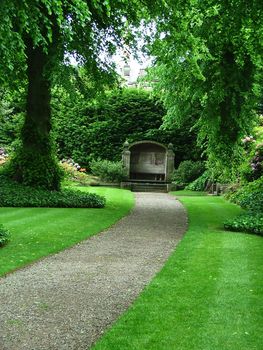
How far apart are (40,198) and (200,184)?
38.3 ft

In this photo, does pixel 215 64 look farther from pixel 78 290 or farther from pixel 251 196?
pixel 78 290

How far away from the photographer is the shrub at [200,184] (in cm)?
2397

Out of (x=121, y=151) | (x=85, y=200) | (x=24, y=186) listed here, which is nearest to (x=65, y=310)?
(x=85, y=200)

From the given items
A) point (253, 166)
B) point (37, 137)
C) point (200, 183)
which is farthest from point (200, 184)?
point (37, 137)

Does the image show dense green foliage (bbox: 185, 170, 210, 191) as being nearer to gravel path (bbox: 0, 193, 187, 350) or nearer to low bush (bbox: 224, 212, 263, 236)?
low bush (bbox: 224, 212, 263, 236)

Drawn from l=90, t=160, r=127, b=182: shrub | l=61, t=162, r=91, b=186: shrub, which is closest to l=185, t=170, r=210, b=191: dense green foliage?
l=90, t=160, r=127, b=182: shrub

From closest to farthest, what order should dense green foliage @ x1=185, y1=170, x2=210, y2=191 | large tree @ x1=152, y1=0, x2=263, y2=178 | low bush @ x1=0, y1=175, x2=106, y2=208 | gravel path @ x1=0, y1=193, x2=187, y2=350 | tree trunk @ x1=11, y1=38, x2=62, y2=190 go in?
gravel path @ x1=0, y1=193, x2=187, y2=350 → large tree @ x1=152, y1=0, x2=263, y2=178 → low bush @ x1=0, y1=175, x2=106, y2=208 → tree trunk @ x1=11, y1=38, x2=62, y2=190 → dense green foliage @ x1=185, y1=170, x2=210, y2=191

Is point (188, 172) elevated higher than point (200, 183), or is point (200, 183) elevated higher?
point (188, 172)

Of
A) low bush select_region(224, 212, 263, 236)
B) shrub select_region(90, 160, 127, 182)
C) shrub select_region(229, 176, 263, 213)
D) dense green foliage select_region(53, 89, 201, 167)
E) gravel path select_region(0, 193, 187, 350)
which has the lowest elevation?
gravel path select_region(0, 193, 187, 350)

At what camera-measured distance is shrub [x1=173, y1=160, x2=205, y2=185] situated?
84.1ft

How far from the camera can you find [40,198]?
1446 cm

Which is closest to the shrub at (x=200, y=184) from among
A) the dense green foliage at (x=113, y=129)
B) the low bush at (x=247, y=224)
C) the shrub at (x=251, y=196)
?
the dense green foliage at (x=113, y=129)

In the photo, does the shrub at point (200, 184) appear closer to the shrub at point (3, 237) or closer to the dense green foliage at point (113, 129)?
the dense green foliage at point (113, 129)

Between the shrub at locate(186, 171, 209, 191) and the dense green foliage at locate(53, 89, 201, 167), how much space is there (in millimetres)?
3531
